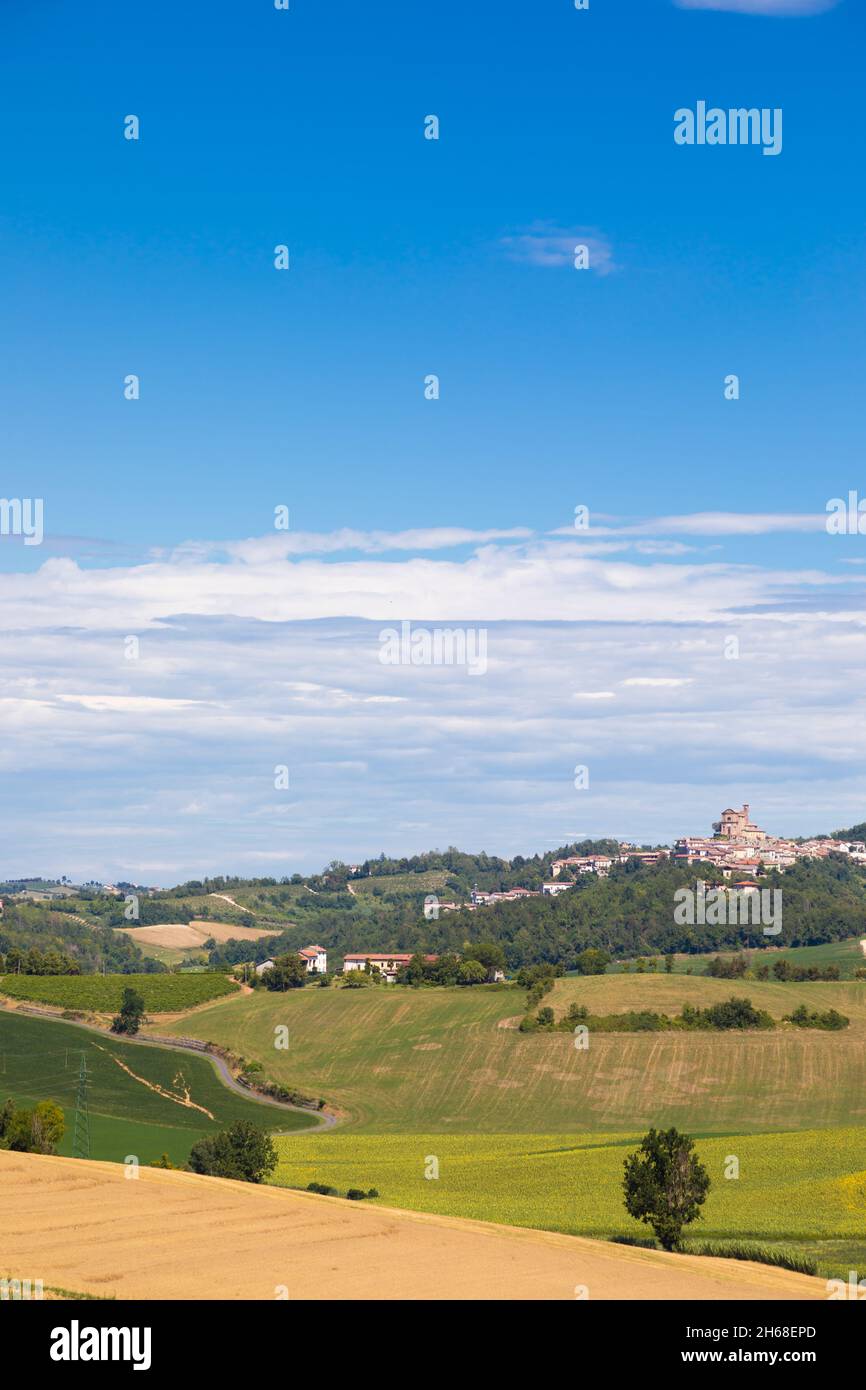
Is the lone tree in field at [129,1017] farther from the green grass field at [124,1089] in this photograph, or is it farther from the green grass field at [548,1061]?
the green grass field at [548,1061]

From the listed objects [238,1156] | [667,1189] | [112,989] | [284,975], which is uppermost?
[667,1189]

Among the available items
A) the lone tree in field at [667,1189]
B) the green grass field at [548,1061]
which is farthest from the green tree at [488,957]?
the lone tree in field at [667,1189]

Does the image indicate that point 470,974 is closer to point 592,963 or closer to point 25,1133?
point 592,963

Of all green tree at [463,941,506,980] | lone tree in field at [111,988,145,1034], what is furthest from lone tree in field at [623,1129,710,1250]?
green tree at [463,941,506,980]

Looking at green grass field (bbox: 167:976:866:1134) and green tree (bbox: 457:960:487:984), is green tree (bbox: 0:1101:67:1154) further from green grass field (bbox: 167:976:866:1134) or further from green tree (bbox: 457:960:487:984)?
green tree (bbox: 457:960:487:984)

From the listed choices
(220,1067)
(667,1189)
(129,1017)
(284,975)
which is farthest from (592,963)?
(667,1189)

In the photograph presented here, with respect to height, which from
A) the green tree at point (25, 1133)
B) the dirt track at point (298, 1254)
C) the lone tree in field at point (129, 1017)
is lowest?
the lone tree in field at point (129, 1017)
